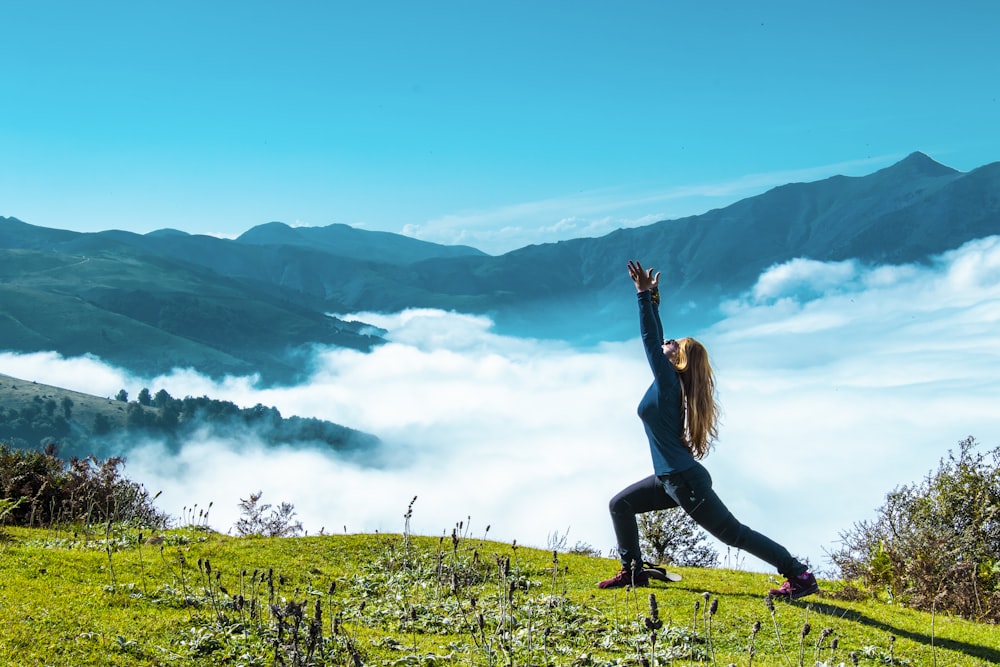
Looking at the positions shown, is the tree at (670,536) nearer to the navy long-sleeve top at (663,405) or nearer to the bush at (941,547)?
the bush at (941,547)

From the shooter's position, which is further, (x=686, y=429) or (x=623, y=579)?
(x=623, y=579)

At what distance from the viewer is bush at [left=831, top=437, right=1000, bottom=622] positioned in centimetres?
1152

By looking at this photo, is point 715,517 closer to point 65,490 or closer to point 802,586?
point 802,586

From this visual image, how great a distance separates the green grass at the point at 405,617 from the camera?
7156 mm

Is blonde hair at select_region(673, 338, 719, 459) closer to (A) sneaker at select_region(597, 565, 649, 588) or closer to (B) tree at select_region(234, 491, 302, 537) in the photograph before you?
(A) sneaker at select_region(597, 565, 649, 588)

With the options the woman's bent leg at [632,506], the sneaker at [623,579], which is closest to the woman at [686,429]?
the woman's bent leg at [632,506]

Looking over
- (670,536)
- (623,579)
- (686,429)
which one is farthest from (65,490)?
(670,536)

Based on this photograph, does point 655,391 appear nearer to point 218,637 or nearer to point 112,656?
point 218,637

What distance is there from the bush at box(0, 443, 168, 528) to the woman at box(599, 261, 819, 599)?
11620 millimetres

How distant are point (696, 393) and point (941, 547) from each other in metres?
6.12

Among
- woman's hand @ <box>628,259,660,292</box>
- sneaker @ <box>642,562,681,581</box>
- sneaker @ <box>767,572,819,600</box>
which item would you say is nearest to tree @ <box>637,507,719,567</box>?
sneaker @ <box>642,562,681,581</box>

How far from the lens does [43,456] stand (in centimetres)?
1909

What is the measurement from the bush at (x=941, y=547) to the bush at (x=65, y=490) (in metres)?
13.9

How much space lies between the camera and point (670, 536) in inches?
1098
